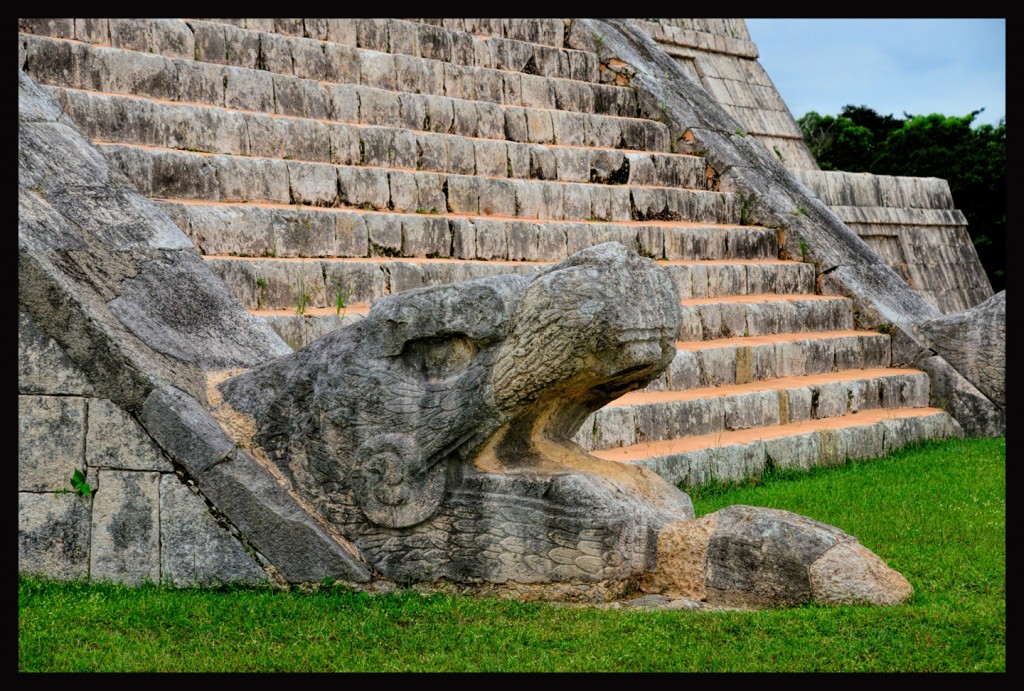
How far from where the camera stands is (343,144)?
7.89 m

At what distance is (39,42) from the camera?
7066 mm

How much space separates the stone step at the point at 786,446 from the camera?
23.1ft

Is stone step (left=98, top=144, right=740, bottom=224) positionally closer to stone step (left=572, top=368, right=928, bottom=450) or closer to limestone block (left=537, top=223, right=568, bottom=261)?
limestone block (left=537, top=223, right=568, bottom=261)

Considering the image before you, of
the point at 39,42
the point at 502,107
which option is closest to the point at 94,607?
the point at 39,42

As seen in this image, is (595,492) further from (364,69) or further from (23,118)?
(364,69)

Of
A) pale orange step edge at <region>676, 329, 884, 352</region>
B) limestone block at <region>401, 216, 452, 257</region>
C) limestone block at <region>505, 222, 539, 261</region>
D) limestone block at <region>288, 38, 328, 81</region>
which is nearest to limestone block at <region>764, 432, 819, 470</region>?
pale orange step edge at <region>676, 329, 884, 352</region>

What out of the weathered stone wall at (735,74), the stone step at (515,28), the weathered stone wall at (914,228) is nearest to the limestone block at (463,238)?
the stone step at (515,28)

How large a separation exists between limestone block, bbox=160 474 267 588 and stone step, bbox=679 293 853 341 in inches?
173

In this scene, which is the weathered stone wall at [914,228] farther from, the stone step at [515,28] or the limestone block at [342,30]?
the limestone block at [342,30]

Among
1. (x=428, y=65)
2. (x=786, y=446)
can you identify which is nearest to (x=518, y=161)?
(x=428, y=65)

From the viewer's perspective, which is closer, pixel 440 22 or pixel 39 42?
pixel 39 42

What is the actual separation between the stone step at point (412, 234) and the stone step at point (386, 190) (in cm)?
14

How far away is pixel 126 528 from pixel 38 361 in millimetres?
799
